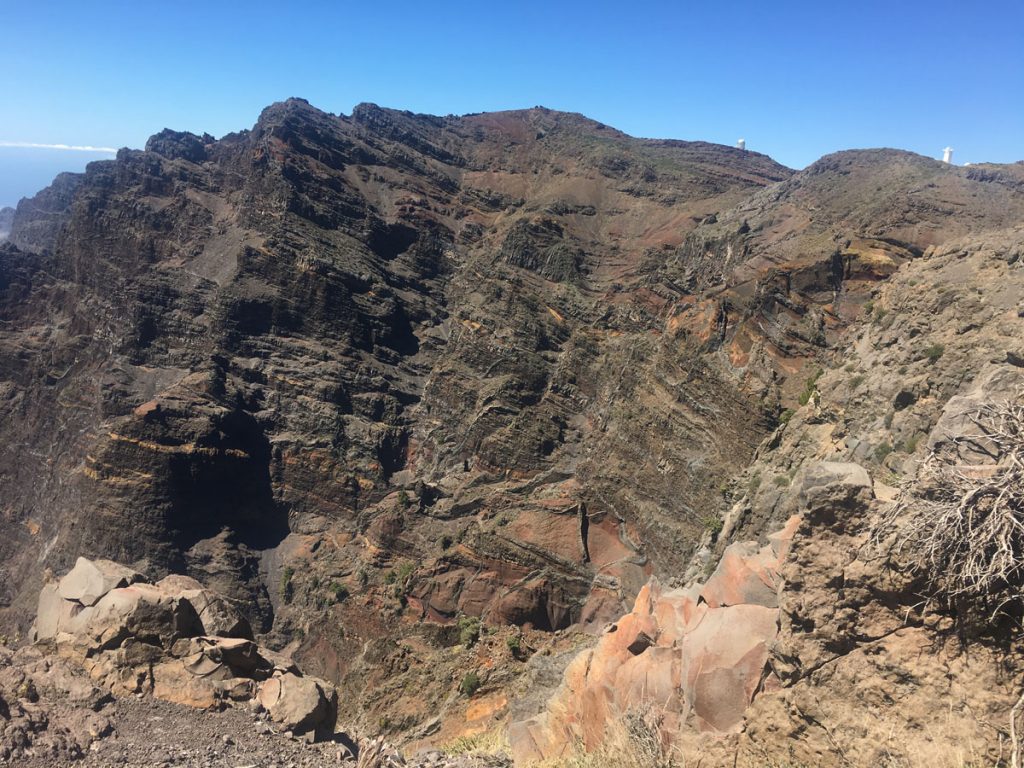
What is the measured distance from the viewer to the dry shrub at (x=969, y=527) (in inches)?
213

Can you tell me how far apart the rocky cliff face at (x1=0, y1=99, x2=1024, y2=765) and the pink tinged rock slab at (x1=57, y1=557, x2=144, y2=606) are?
35.6 ft

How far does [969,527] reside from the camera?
555 centimetres

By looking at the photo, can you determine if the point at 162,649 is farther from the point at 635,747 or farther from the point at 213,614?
the point at 635,747

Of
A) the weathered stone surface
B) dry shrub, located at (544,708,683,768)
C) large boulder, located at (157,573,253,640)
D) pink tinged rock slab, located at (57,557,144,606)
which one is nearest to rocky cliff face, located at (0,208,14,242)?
pink tinged rock slab, located at (57,557,144,606)

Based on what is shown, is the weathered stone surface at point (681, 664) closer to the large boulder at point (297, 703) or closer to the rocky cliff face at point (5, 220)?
the large boulder at point (297, 703)

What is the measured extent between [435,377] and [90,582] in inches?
1262

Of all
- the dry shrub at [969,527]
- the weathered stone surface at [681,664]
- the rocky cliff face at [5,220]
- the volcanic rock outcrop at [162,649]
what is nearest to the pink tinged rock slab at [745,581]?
the weathered stone surface at [681,664]

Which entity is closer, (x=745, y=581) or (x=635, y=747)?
(x=635, y=747)

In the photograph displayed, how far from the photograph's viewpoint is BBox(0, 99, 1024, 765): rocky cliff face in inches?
961

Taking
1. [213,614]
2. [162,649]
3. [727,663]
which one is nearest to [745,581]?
[727,663]

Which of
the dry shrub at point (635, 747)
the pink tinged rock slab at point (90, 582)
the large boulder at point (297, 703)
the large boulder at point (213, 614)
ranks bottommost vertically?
the large boulder at point (297, 703)

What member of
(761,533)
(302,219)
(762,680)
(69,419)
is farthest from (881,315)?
(69,419)

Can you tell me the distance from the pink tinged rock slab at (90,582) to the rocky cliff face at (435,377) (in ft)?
35.6

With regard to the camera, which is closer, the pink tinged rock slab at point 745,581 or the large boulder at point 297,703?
the pink tinged rock slab at point 745,581
